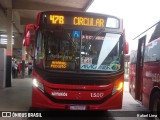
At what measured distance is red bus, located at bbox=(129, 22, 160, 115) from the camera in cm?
817

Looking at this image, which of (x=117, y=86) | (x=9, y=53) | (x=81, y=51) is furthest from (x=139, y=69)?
(x=9, y=53)

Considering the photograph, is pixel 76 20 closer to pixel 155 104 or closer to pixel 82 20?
pixel 82 20

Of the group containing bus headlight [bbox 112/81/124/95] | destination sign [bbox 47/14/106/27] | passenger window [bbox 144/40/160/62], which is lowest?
bus headlight [bbox 112/81/124/95]

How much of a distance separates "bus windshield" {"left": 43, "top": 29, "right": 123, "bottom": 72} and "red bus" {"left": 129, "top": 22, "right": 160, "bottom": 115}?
88 centimetres

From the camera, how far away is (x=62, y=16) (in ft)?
29.6

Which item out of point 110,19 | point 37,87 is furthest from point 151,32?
point 37,87

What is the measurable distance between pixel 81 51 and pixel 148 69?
195 cm

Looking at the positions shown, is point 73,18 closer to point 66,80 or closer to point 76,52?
point 76,52

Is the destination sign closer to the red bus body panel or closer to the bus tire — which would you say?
the red bus body panel

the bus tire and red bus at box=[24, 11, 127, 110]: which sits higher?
red bus at box=[24, 11, 127, 110]

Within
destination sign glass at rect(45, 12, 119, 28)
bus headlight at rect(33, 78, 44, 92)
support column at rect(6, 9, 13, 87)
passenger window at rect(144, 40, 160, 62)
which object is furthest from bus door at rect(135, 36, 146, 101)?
support column at rect(6, 9, 13, 87)

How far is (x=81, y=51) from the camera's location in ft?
28.7

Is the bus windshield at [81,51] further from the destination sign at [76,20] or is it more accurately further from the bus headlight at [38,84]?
the bus headlight at [38,84]

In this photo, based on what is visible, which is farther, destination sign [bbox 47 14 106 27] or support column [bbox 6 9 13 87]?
support column [bbox 6 9 13 87]
